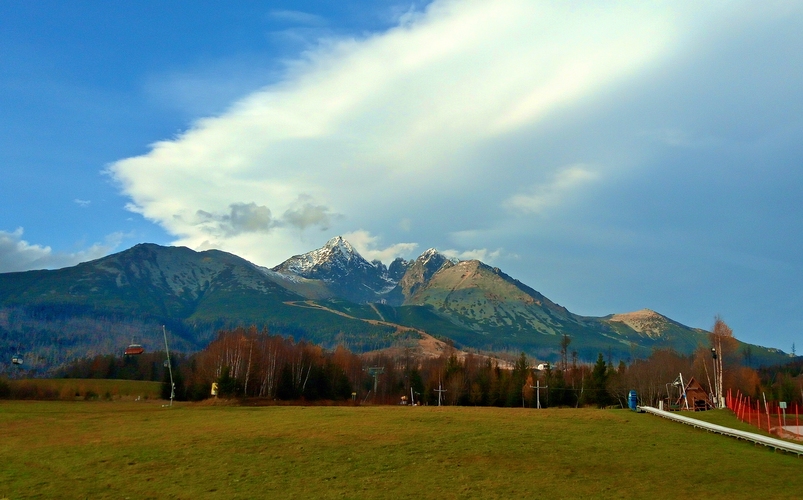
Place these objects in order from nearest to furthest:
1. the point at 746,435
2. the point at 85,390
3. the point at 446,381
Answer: the point at 746,435
the point at 85,390
the point at 446,381

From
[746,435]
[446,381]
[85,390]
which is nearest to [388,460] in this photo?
[746,435]

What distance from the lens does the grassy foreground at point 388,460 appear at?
28656 mm

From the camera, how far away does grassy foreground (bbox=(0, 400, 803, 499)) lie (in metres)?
28.7

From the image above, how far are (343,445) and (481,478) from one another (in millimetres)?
11311

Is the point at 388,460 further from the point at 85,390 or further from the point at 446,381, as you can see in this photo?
the point at 85,390

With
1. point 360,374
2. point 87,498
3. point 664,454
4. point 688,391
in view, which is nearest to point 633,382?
point 688,391

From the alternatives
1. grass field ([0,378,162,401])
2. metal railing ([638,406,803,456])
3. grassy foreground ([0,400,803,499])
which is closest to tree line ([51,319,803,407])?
grass field ([0,378,162,401])

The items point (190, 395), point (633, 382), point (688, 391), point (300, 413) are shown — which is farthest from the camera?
point (633, 382)

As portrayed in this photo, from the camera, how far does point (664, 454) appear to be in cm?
3691

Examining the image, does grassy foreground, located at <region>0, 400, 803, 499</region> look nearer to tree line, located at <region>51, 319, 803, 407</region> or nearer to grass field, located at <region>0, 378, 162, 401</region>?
tree line, located at <region>51, 319, 803, 407</region>

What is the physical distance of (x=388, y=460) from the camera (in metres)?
35.0

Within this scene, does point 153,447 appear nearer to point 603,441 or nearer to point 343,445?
point 343,445

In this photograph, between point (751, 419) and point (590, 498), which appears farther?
point (751, 419)

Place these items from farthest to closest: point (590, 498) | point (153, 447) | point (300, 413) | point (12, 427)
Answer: point (300, 413)
point (12, 427)
point (153, 447)
point (590, 498)
